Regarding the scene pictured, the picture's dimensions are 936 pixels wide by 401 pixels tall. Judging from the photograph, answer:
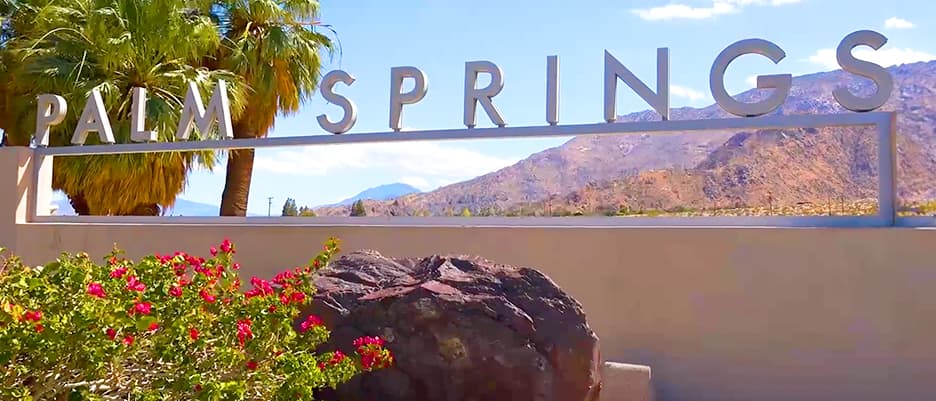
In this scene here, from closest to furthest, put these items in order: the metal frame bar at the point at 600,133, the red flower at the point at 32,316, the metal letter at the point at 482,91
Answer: the red flower at the point at 32,316 → the metal frame bar at the point at 600,133 → the metal letter at the point at 482,91

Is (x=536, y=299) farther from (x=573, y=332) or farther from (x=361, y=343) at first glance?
(x=361, y=343)

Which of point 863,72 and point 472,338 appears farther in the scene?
point 863,72

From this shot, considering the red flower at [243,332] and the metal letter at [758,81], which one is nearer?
the red flower at [243,332]

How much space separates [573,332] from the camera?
5684mm

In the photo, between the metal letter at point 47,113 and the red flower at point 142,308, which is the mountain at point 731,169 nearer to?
the metal letter at point 47,113

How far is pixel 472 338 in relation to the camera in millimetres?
5645

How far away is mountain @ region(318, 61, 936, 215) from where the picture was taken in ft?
203

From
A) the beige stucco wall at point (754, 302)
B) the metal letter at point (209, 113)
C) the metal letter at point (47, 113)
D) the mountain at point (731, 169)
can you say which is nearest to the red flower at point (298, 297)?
the beige stucco wall at point (754, 302)

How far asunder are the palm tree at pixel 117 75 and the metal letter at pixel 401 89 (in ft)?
25.7

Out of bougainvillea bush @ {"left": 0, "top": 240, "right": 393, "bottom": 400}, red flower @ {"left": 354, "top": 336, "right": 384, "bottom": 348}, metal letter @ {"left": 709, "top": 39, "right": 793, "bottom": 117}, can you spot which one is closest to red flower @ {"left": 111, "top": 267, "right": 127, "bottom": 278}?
bougainvillea bush @ {"left": 0, "top": 240, "right": 393, "bottom": 400}

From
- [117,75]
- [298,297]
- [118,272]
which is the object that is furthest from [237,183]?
[118,272]

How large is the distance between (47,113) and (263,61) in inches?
317

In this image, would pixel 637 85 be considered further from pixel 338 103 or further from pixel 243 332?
pixel 243 332

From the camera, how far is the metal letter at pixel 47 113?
11.2 meters
